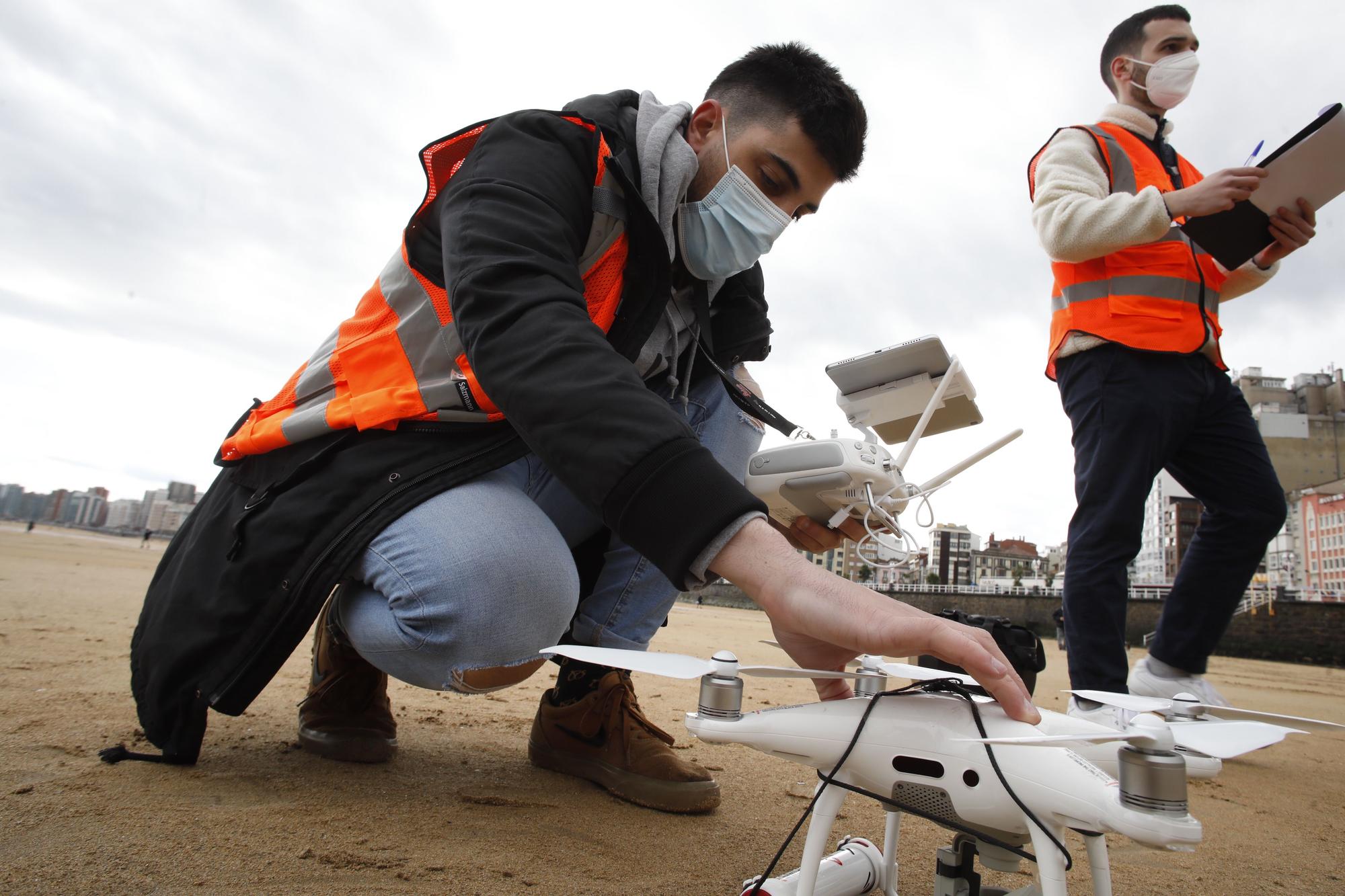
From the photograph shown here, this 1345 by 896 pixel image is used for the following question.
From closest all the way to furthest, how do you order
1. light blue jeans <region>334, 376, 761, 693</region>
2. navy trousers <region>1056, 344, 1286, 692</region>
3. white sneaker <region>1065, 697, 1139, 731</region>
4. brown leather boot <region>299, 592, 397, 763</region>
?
light blue jeans <region>334, 376, 761, 693</region> < white sneaker <region>1065, 697, 1139, 731</region> < brown leather boot <region>299, 592, 397, 763</region> < navy trousers <region>1056, 344, 1286, 692</region>

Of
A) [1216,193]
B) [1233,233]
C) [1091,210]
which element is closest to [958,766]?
[1091,210]

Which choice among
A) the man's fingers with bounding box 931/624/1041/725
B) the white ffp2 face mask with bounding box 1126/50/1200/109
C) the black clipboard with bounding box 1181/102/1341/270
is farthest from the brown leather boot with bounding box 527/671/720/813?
the white ffp2 face mask with bounding box 1126/50/1200/109

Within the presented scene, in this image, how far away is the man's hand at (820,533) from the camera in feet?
5.69

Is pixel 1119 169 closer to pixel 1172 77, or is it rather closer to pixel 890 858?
pixel 1172 77

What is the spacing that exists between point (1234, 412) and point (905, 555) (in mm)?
1483

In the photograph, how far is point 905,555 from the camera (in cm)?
167

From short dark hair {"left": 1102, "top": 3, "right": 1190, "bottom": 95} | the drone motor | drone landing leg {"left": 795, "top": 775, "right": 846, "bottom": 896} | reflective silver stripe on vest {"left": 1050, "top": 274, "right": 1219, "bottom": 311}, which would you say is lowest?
drone landing leg {"left": 795, "top": 775, "right": 846, "bottom": 896}

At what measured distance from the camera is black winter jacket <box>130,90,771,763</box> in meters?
0.95

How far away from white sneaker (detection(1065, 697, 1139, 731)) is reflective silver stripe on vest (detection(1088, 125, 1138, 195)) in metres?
1.70

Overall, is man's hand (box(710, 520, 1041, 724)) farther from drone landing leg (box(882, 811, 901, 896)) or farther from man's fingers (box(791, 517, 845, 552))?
man's fingers (box(791, 517, 845, 552))

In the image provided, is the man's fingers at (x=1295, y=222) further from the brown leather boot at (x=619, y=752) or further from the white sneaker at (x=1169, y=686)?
the brown leather boot at (x=619, y=752)

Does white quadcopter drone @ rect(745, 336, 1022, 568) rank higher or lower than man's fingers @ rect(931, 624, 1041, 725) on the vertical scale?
higher

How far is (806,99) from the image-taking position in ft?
5.79

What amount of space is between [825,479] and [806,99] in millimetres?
906
